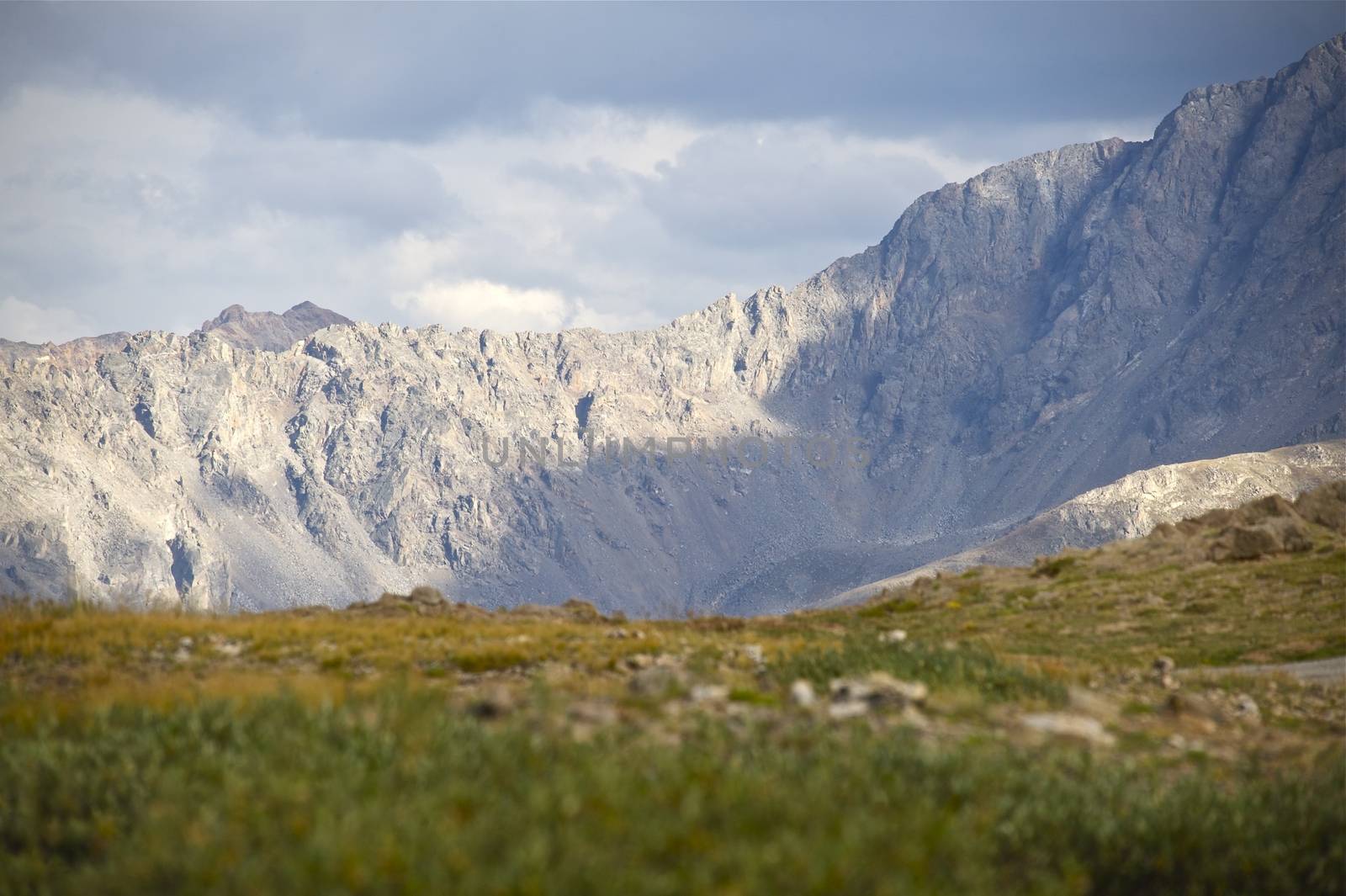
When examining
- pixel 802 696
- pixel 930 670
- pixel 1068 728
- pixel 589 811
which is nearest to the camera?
pixel 589 811

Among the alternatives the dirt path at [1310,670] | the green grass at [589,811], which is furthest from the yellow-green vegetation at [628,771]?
the dirt path at [1310,670]

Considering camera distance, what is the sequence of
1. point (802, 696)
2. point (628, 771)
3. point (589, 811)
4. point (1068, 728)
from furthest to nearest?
point (1068, 728) < point (802, 696) < point (628, 771) < point (589, 811)

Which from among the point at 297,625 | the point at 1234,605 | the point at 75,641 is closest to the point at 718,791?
the point at 75,641

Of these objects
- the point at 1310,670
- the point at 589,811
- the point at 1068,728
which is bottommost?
the point at 1310,670

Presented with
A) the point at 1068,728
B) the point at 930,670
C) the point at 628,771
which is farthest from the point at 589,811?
the point at 930,670

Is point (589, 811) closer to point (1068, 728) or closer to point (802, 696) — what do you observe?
point (802, 696)

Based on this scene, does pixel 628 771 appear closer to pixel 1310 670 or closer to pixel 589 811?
pixel 589 811

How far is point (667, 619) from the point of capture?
39281mm

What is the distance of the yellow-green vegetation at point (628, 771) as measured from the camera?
8703 mm

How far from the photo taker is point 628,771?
34.5ft

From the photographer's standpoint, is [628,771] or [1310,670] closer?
[628,771]

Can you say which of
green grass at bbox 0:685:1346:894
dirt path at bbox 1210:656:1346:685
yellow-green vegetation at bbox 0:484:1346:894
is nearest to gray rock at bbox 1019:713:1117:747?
yellow-green vegetation at bbox 0:484:1346:894

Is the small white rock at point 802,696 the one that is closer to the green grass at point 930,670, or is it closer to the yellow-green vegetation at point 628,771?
the yellow-green vegetation at point 628,771

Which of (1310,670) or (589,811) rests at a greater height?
(589,811)
